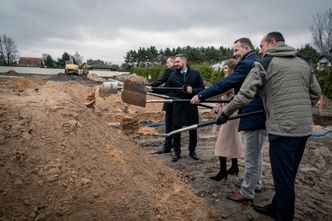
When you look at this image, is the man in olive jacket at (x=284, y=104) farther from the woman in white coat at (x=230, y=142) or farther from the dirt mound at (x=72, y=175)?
the woman in white coat at (x=230, y=142)

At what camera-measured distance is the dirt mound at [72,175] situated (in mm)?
2545

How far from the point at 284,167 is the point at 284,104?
0.59m

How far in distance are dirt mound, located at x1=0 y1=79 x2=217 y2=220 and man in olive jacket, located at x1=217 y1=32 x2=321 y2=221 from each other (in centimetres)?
97

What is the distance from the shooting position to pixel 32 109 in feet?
11.2

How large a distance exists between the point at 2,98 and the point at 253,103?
3230 millimetres

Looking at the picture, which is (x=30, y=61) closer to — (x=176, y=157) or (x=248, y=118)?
(x=176, y=157)

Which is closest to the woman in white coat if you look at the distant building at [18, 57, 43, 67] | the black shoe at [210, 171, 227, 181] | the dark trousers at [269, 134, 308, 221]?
the black shoe at [210, 171, 227, 181]

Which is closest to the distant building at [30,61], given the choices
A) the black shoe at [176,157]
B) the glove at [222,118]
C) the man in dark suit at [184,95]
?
the man in dark suit at [184,95]

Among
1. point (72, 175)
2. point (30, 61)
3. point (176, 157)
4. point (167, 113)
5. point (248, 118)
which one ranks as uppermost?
point (30, 61)

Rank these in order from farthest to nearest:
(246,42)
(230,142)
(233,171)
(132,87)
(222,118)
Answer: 1. (233,171)
2. (132,87)
3. (230,142)
4. (246,42)
5. (222,118)

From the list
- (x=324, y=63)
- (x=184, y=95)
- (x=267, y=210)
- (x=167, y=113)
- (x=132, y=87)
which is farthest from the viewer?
(x=324, y=63)

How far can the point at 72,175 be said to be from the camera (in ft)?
9.20

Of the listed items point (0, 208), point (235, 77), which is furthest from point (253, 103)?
point (0, 208)

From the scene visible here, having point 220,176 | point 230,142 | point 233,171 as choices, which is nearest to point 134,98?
point 230,142
